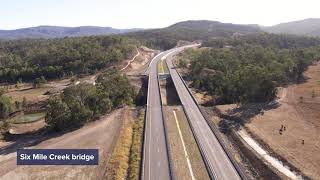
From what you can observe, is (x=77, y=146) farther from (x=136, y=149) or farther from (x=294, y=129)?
(x=294, y=129)

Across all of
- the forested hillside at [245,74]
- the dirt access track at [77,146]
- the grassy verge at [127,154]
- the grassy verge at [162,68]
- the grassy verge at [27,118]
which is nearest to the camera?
the grassy verge at [127,154]

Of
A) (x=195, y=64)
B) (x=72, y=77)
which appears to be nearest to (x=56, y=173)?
(x=195, y=64)

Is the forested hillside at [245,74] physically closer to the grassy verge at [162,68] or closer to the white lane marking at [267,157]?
the grassy verge at [162,68]

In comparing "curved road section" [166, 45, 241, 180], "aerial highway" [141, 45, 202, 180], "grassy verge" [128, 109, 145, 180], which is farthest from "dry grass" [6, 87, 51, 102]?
"grassy verge" [128, 109, 145, 180]

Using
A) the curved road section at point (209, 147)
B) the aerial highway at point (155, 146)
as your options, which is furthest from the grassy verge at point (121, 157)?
the curved road section at point (209, 147)

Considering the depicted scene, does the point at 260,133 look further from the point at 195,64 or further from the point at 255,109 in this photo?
the point at 195,64
